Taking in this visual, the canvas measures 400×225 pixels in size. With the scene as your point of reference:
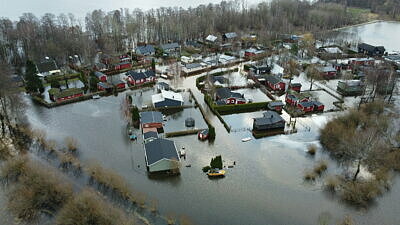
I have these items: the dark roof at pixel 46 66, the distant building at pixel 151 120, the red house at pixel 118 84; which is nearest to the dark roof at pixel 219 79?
the red house at pixel 118 84

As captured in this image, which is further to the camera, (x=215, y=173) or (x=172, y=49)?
(x=172, y=49)

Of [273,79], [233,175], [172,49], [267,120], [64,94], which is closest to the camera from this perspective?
[233,175]

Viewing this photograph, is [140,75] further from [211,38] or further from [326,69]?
[326,69]

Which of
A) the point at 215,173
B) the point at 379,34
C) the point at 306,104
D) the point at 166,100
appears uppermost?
the point at 379,34

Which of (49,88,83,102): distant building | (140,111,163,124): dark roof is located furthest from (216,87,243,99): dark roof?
(49,88,83,102): distant building

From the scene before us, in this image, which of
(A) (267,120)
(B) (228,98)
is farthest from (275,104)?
(B) (228,98)

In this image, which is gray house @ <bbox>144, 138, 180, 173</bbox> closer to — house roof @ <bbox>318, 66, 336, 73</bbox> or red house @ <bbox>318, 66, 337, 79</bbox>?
red house @ <bbox>318, 66, 337, 79</bbox>

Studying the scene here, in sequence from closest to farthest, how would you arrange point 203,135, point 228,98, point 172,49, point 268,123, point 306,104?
point 203,135, point 268,123, point 306,104, point 228,98, point 172,49
